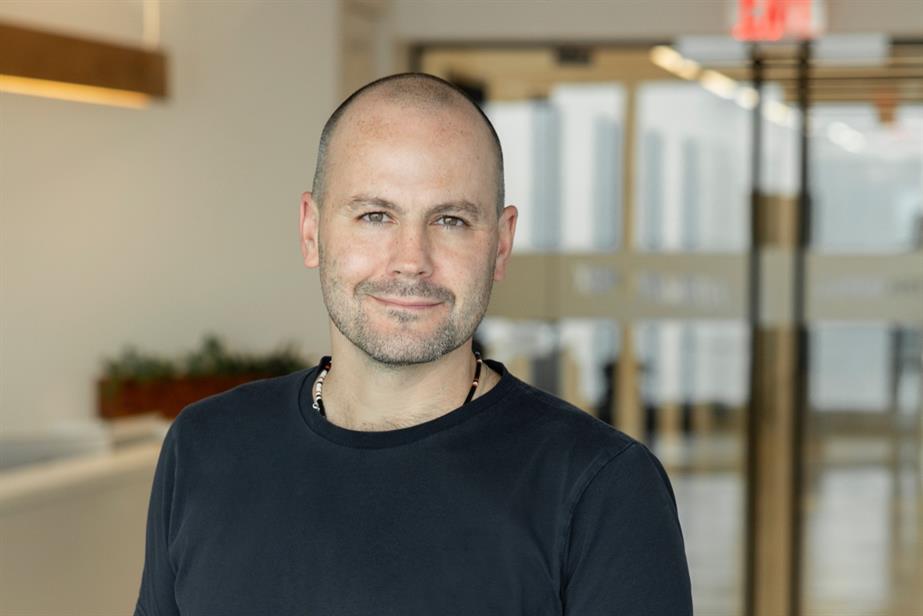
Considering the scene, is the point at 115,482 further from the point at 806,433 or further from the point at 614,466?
the point at 806,433

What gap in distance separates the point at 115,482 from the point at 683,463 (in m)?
3.28

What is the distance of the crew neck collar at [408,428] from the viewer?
5.72 feet

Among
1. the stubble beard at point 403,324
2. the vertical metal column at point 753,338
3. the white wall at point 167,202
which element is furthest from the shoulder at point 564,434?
the vertical metal column at point 753,338

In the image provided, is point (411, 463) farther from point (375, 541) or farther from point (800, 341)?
point (800, 341)

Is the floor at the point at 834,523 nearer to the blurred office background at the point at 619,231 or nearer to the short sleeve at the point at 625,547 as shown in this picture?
the blurred office background at the point at 619,231

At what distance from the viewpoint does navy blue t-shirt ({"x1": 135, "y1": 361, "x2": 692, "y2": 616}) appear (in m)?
1.58

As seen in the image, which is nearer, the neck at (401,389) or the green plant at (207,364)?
the neck at (401,389)

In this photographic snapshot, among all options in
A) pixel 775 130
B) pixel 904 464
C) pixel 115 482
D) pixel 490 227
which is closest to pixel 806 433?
pixel 904 464

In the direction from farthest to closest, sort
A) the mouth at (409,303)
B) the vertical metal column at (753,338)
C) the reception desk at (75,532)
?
the vertical metal column at (753,338) < the reception desk at (75,532) < the mouth at (409,303)

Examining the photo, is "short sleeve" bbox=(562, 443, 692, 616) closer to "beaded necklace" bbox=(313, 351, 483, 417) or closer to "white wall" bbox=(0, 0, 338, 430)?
"beaded necklace" bbox=(313, 351, 483, 417)

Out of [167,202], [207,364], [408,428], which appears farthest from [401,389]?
[167,202]

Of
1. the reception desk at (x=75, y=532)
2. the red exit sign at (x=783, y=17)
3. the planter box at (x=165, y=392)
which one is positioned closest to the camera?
the reception desk at (x=75, y=532)

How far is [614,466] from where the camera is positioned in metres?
1.60

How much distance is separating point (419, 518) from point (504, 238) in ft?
1.29
